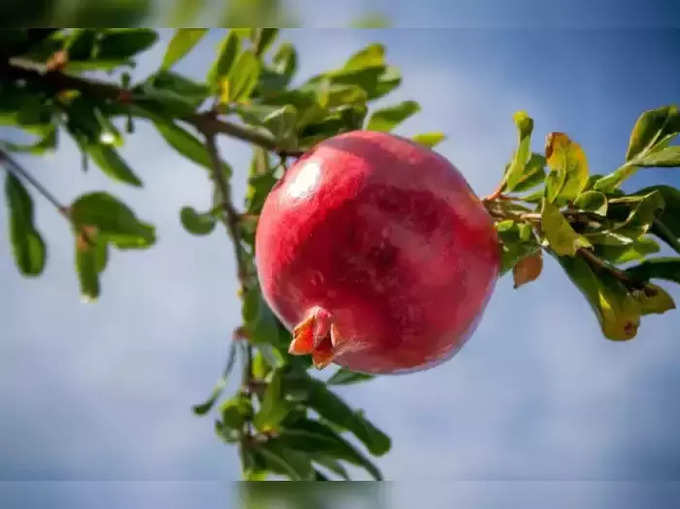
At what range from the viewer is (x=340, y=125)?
3.15 ft

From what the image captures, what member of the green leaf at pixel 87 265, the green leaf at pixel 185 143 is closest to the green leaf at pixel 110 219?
the green leaf at pixel 87 265

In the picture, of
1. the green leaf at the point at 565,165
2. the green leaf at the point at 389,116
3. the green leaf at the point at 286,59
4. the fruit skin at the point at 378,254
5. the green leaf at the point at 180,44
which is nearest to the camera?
the fruit skin at the point at 378,254

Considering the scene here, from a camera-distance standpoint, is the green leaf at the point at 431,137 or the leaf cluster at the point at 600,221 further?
the green leaf at the point at 431,137

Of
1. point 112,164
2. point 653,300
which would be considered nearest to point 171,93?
point 112,164

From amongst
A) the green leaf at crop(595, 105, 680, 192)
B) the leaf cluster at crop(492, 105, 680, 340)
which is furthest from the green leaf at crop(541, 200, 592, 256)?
the green leaf at crop(595, 105, 680, 192)

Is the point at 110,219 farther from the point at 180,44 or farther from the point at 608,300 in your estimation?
the point at 608,300

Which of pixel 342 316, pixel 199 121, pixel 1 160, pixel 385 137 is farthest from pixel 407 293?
pixel 1 160

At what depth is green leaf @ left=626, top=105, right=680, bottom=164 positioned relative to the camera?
32.4 inches

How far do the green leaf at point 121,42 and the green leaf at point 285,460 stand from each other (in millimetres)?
669

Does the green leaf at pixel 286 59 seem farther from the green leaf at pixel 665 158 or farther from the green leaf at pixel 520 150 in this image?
the green leaf at pixel 665 158

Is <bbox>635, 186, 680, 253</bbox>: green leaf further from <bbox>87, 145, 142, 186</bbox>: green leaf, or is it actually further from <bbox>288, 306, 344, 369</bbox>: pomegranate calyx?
<bbox>87, 145, 142, 186</bbox>: green leaf

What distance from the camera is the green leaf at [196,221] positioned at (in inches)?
44.5

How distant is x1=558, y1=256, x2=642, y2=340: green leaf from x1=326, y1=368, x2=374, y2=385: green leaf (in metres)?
0.57

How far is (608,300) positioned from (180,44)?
777 mm
